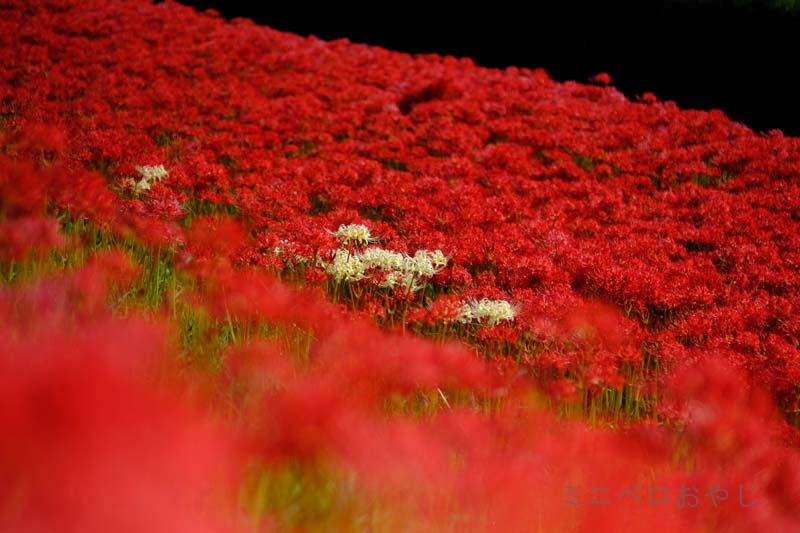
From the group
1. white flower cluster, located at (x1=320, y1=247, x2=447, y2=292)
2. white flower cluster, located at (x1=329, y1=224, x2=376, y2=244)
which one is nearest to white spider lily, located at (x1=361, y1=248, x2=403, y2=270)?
white flower cluster, located at (x1=320, y1=247, x2=447, y2=292)

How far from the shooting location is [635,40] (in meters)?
8.01

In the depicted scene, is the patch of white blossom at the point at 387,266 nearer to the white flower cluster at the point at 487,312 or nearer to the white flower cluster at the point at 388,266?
the white flower cluster at the point at 388,266

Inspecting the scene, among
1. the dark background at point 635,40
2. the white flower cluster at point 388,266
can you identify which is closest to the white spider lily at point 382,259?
the white flower cluster at point 388,266

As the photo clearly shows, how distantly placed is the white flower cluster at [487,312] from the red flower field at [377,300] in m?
0.01

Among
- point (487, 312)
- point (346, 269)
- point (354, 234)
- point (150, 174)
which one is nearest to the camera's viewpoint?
point (487, 312)

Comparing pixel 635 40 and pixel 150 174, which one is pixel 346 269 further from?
pixel 635 40

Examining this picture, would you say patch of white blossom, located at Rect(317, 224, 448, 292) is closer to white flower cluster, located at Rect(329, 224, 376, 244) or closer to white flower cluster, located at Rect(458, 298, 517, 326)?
white flower cluster, located at Rect(329, 224, 376, 244)

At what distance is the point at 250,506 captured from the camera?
43.4 inches

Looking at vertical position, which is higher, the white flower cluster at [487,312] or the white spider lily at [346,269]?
the white spider lily at [346,269]

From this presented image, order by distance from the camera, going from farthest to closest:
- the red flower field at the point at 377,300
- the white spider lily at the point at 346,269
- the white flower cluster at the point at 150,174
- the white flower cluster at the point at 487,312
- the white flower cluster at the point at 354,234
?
the white flower cluster at the point at 150,174, the white flower cluster at the point at 354,234, the white spider lily at the point at 346,269, the white flower cluster at the point at 487,312, the red flower field at the point at 377,300

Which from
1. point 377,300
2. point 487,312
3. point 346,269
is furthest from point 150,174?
point 487,312

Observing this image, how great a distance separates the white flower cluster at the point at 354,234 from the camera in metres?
3.36

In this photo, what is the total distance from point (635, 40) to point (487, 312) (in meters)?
6.40

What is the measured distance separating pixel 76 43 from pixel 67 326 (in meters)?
6.16
